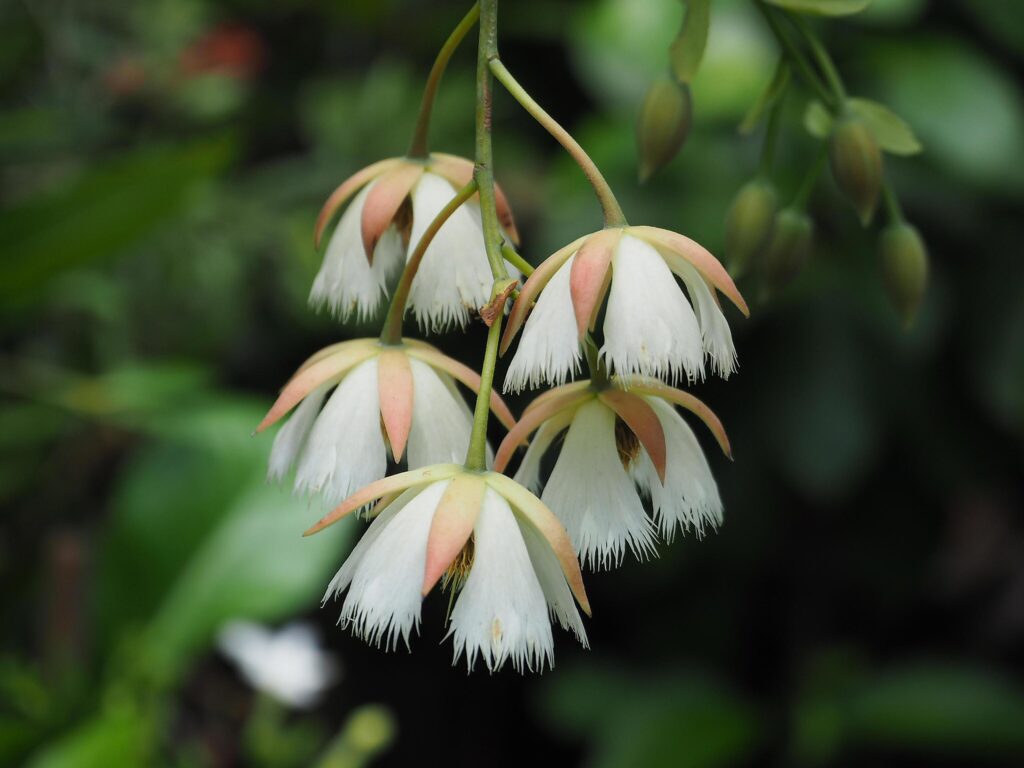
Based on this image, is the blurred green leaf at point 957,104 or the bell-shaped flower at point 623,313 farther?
the blurred green leaf at point 957,104

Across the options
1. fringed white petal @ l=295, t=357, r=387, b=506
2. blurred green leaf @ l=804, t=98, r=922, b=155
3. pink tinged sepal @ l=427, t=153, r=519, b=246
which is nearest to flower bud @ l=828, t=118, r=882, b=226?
blurred green leaf @ l=804, t=98, r=922, b=155

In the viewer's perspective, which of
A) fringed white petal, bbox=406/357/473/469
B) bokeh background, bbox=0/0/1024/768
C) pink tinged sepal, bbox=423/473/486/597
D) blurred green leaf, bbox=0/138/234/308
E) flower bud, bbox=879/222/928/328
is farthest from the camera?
bokeh background, bbox=0/0/1024/768

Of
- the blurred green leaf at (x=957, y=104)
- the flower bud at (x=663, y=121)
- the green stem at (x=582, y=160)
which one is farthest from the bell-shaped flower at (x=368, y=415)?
the blurred green leaf at (x=957, y=104)

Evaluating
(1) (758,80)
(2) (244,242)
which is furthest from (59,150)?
(1) (758,80)

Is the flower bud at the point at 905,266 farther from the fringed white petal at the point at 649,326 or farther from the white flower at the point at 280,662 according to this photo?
the white flower at the point at 280,662

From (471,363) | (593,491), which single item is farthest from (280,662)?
(593,491)

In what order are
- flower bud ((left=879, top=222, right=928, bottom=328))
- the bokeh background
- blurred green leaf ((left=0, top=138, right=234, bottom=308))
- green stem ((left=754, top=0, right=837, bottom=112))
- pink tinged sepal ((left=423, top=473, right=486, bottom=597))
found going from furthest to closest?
1. the bokeh background
2. blurred green leaf ((left=0, top=138, right=234, bottom=308))
3. flower bud ((left=879, top=222, right=928, bottom=328))
4. green stem ((left=754, top=0, right=837, bottom=112))
5. pink tinged sepal ((left=423, top=473, right=486, bottom=597))

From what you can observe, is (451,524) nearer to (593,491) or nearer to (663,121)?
(593,491)

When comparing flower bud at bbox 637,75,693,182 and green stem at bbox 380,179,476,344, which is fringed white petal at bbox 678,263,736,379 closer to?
green stem at bbox 380,179,476,344
